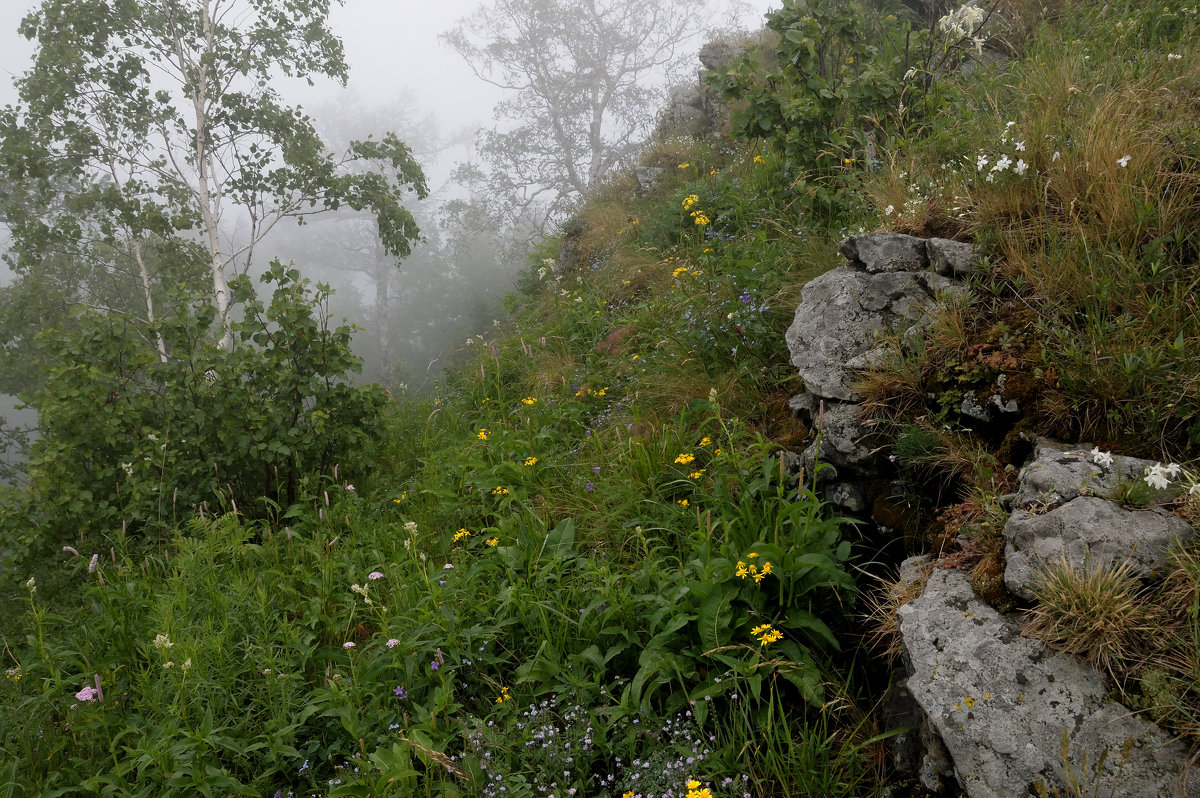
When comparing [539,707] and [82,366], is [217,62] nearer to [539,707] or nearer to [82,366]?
[82,366]

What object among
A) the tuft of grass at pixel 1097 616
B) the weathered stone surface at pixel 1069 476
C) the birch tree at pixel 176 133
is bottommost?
the tuft of grass at pixel 1097 616

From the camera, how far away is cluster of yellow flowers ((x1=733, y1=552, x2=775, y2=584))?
2486 mm

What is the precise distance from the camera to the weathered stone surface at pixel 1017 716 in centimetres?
162

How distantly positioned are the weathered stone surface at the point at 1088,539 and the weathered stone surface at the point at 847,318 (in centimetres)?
117

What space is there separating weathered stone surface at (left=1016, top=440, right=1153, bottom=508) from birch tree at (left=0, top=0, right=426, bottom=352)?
516 inches

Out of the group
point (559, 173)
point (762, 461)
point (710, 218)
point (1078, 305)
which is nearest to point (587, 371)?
point (710, 218)

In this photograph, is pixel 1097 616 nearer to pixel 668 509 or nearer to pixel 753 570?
pixel 753 570

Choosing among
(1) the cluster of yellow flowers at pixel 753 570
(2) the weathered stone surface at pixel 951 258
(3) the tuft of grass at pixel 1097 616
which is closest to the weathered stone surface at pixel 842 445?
(1) the cluster of yellow flowers at pixel 753 570

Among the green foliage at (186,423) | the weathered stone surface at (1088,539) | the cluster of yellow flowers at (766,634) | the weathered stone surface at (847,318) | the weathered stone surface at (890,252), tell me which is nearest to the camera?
the weathered stone surface at (1088,539)

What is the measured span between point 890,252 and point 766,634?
2366 millimetres

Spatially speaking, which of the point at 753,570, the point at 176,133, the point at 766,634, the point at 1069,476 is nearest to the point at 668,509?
the point at 753,570

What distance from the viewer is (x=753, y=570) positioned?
2518mm

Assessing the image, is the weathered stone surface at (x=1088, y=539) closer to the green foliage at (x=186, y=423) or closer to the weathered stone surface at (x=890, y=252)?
the weathered stone surface at (x=890, y=252)

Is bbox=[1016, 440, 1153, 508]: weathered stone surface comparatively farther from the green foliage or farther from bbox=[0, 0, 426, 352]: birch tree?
bbox=[0, 0, 426, 352]: birch tree
